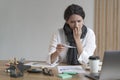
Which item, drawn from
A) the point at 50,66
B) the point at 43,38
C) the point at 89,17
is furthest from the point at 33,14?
the point at 50,66

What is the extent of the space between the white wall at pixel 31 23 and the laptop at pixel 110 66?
2012 mm

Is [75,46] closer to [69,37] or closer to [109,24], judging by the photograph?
[69,37]

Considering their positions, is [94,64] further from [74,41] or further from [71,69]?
[74,41]

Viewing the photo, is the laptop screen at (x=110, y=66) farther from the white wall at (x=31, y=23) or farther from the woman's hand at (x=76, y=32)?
the white wall at (x=31, y=23)

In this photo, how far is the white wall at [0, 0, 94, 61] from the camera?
135 inches

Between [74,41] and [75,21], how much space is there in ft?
0.64

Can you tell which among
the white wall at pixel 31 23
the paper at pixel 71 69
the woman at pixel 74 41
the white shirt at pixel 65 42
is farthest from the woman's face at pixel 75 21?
the white wall at pixel 31 23

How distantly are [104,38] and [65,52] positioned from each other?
1351 millimetres

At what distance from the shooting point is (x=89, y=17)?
346 cm

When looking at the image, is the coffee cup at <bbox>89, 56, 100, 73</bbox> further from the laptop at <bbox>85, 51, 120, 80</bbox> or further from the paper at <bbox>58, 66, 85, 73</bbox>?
the laptop at <bbox>85, 51, 120, 80</bbox>

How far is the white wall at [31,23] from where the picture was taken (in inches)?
135

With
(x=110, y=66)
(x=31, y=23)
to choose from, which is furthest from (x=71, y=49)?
(x=31, y=23)

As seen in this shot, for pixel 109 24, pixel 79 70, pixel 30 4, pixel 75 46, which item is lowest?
pixel 79 70

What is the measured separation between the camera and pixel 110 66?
1.49 meters
